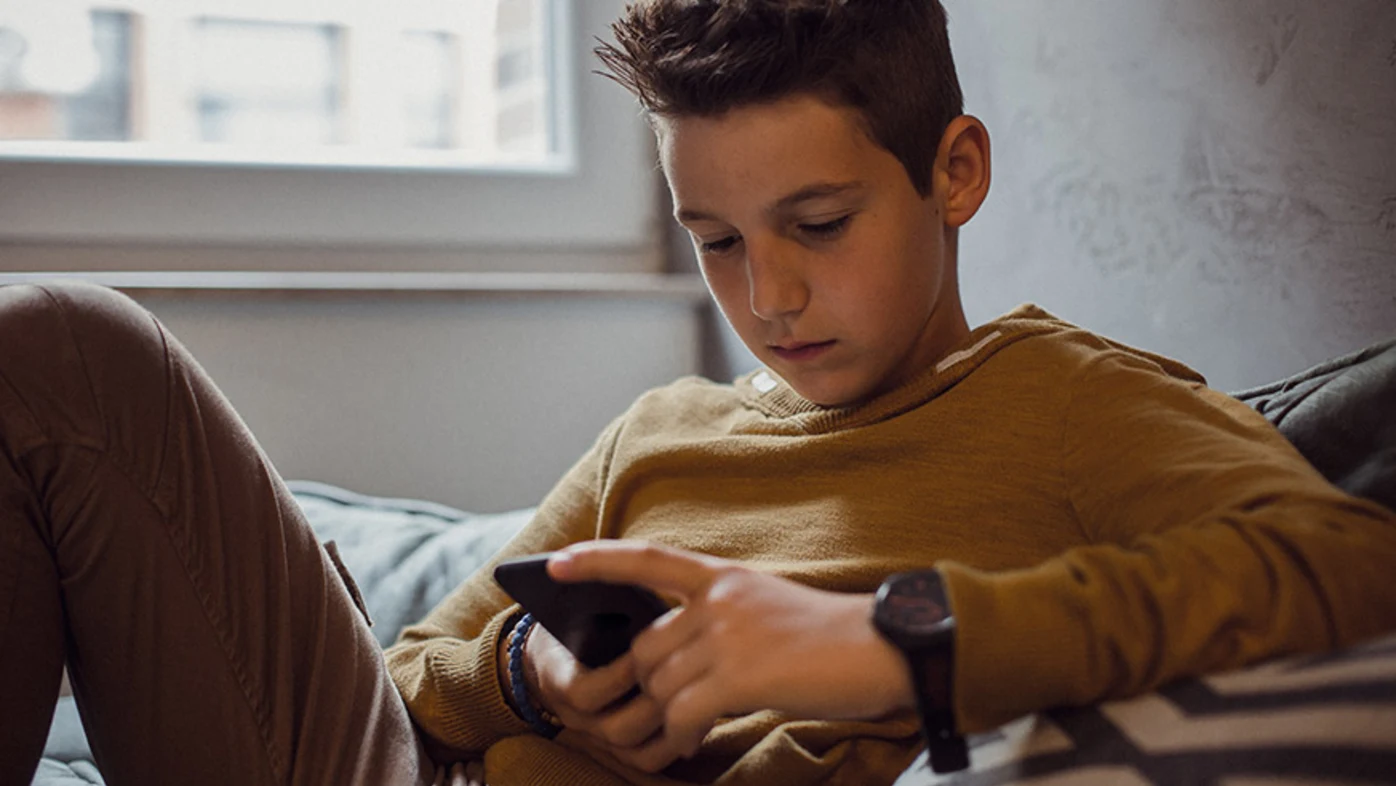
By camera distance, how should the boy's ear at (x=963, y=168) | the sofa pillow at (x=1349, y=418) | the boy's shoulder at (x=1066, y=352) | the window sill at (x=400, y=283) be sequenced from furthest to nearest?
1. the window sill at (x=400, y=283)
2. the boy's ear at (x=963, y=168)
3. the boy's shoulder at (x=1066, y=352)
4. the sofa pillow at (x=1349, y=418)

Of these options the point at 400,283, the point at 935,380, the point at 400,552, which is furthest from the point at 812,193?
the point at 400,283

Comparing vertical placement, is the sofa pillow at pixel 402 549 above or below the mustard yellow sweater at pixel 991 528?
below

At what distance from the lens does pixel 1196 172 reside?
1.06 metres

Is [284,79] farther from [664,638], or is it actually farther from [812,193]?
[664,638]

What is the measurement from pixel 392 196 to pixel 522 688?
1068mm

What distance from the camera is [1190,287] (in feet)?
3.55

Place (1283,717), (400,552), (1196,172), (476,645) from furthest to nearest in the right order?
(400,552)
(1196,172)
(476,645)
(1283,717)

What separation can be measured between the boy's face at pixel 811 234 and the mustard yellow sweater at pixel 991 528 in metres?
0.05

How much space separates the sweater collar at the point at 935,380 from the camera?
35.4 inches

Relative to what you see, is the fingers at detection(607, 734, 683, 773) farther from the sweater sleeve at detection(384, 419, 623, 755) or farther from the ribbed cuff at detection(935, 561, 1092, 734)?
the ribbed cuff at detection(935, 561, 1092, 734)

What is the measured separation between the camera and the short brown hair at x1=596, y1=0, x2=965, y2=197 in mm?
879

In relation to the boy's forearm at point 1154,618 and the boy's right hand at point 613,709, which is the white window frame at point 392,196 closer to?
the boy's right hand at point 613,709

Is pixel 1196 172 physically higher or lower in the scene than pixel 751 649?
higher

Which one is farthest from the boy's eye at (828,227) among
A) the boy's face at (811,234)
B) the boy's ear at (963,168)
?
the boy's ear at (963,168)
